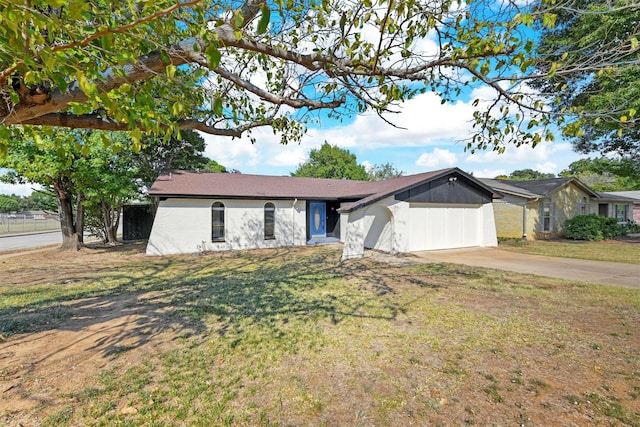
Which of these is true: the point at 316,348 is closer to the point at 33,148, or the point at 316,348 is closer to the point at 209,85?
the point at 209,85

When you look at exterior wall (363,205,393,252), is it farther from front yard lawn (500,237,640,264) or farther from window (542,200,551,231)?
window (542,200,551,231)

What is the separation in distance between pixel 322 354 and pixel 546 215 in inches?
797

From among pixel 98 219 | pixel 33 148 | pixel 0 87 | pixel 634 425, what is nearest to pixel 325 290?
Result: pixel 634 425

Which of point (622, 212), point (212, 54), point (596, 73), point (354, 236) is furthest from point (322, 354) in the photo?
point (622, 212)

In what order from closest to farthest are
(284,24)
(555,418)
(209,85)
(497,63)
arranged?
(555,418), (497,63), (284,24), (209,85)

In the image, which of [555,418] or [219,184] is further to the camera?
[219,184]

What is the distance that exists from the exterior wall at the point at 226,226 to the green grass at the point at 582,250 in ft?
36.5

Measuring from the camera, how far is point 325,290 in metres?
7.23

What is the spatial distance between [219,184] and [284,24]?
37.3ft

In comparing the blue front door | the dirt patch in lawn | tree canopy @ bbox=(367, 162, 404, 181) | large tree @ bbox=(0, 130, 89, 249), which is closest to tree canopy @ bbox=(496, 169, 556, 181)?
tree canopy @ bbox=(367, 162, 404, 181)

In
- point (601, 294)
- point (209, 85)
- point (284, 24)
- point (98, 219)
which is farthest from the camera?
point (98, 219)

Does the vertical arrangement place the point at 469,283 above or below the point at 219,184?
Answer: below

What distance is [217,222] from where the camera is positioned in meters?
14.1

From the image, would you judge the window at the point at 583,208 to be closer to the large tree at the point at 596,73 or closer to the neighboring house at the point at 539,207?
the neighboring house at the point at 539,207
